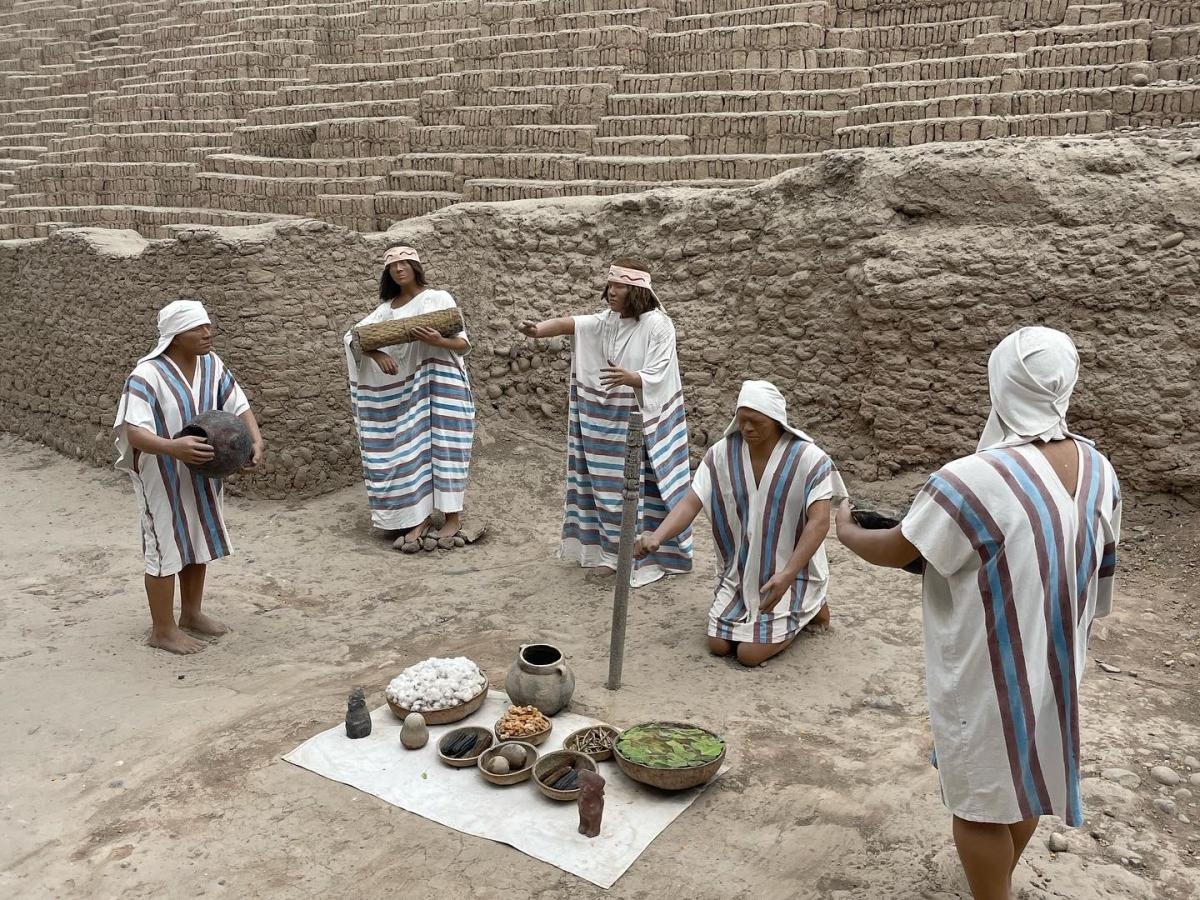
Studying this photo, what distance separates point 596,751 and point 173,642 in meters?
2.24

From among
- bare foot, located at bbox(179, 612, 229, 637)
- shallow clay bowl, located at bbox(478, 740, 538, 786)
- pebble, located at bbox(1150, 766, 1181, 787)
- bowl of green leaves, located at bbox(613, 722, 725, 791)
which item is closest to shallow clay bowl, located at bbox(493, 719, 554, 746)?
shallow clay bowl, located at bbox(478, 740, 538, 786)

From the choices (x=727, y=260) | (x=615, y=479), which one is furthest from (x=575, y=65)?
(x=615, y=479)

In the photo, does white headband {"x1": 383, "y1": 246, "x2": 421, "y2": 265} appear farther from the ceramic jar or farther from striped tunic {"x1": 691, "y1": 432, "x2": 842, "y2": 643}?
the ceramic jar

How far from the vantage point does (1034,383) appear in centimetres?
228

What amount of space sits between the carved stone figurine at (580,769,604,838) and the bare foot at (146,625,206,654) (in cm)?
237

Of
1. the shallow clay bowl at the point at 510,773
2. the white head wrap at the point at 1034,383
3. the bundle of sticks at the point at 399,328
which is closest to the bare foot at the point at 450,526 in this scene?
the bundle of sticks at the point at 399,328

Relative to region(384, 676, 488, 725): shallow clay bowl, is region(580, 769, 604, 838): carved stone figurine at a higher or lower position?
higher

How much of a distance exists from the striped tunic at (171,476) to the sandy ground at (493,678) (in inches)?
19.9

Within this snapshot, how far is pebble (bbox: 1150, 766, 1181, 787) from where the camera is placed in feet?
10.7

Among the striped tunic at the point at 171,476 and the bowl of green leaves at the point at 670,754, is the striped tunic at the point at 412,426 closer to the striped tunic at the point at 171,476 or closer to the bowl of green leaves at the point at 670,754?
the striped tunic at the point at 171,476

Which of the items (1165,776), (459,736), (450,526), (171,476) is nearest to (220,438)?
(171,476)

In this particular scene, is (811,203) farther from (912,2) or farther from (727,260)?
(912,2)

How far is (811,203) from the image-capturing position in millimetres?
6090

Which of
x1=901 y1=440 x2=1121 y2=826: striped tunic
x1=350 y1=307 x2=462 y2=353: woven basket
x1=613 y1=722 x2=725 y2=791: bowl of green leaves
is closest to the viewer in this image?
x1=901 y1=440 x2=1121 y2=826: striped tunic
